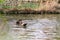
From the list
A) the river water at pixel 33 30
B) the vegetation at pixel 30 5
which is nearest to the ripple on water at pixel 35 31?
the river water at pixel 33 30

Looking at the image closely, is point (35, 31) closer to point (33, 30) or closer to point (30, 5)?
point (33, 30)

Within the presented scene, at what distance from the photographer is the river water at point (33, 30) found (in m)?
9.37

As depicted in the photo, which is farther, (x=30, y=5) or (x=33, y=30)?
(x=30, y=5)

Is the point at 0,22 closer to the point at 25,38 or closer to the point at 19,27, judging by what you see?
the point at 19,27

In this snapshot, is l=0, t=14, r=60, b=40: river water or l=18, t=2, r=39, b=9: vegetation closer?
l=0, t=14, r=60, b=40: river water

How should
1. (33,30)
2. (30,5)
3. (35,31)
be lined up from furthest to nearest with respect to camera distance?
(30,5) < (33,30) < (35,31)

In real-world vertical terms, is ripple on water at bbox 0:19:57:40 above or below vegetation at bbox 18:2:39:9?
above

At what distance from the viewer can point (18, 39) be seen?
903 centimetres

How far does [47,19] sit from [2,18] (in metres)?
2.81

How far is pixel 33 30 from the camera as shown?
10602 mm

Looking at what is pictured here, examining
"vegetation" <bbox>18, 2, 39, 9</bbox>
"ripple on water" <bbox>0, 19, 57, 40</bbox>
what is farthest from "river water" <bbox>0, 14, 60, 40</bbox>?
"vegetation" <bbox>18, 2, 39, 9</bbox>

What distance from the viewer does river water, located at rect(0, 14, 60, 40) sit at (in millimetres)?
9367

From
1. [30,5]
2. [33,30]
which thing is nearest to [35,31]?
[33,30]

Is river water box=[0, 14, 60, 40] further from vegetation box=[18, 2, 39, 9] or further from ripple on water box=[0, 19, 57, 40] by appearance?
vegetation box=[18, 2, 39, 9]
